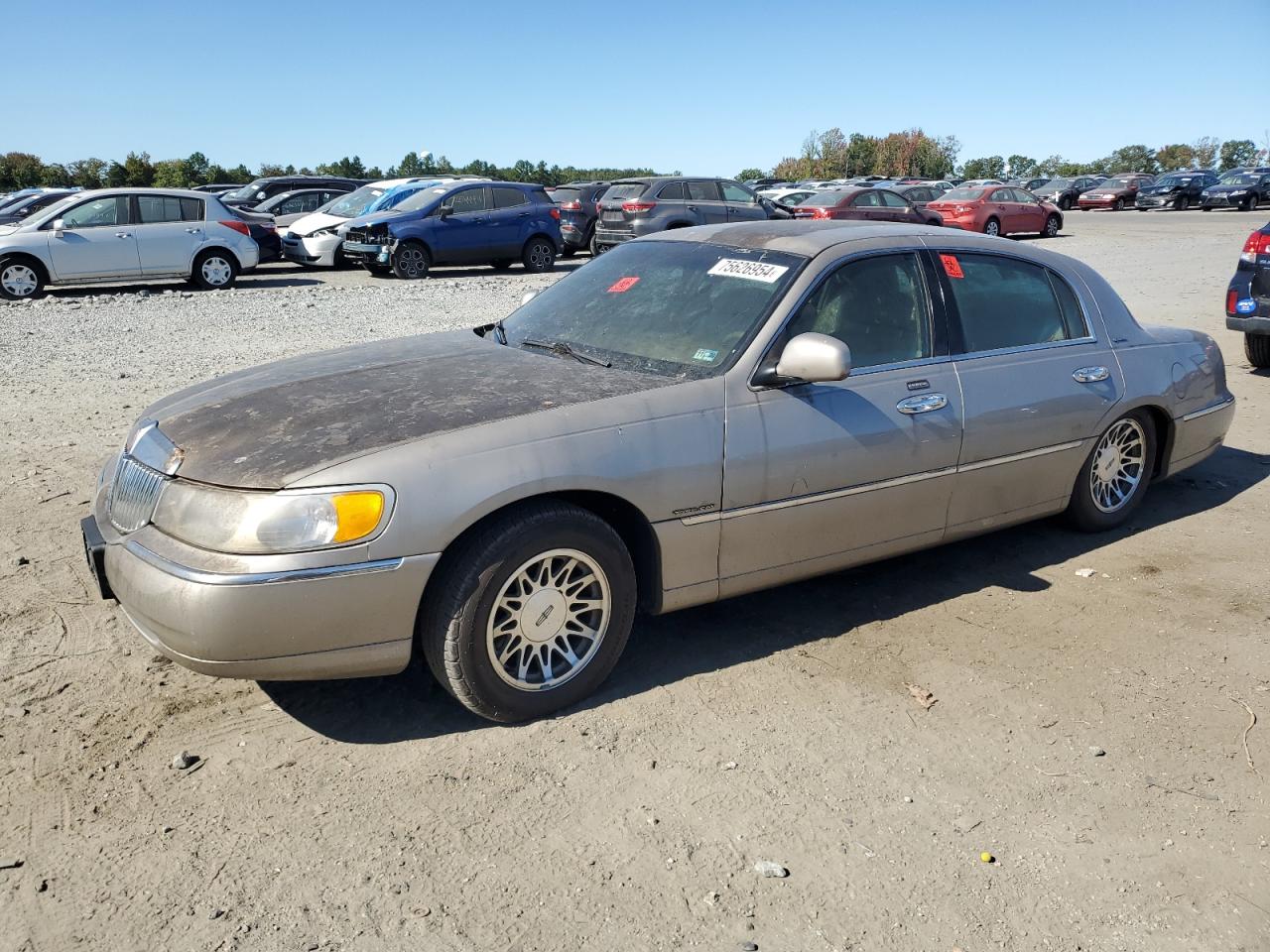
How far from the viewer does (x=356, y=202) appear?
20.8 meters

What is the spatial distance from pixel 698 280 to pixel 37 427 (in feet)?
16.8

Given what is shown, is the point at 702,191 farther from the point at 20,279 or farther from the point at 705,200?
the point at 20,279

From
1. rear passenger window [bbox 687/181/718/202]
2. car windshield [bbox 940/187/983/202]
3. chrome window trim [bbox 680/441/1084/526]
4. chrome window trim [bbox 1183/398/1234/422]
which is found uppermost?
rear passenger window [bbox 687/181/718/202]

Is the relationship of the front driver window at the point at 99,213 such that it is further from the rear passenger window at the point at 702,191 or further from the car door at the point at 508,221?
the rear passenger window at the point at 702,191

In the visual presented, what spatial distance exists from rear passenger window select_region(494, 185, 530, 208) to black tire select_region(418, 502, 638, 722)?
54.0 feet

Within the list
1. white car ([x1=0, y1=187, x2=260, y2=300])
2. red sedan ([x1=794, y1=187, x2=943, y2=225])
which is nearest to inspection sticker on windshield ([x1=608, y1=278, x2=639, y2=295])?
white car ([x1=0, y1=187, x2=260, y2=300])

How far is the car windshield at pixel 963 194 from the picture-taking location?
90.9ft

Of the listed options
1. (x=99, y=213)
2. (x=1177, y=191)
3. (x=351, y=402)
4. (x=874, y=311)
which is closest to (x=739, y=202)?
(x=99, y=213)

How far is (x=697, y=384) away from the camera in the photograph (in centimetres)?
401

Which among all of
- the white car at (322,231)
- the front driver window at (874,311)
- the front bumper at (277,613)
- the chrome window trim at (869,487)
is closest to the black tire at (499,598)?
the front bumper at (277,613)

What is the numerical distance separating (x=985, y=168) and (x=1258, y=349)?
3401 inches

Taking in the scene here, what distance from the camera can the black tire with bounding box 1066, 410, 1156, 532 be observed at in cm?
539

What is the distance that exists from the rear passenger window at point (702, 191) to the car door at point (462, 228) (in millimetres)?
4031

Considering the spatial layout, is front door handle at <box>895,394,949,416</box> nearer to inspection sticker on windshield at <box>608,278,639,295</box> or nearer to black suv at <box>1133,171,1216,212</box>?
inspection sticker on windshield at <box>608,278,639,295</box>
